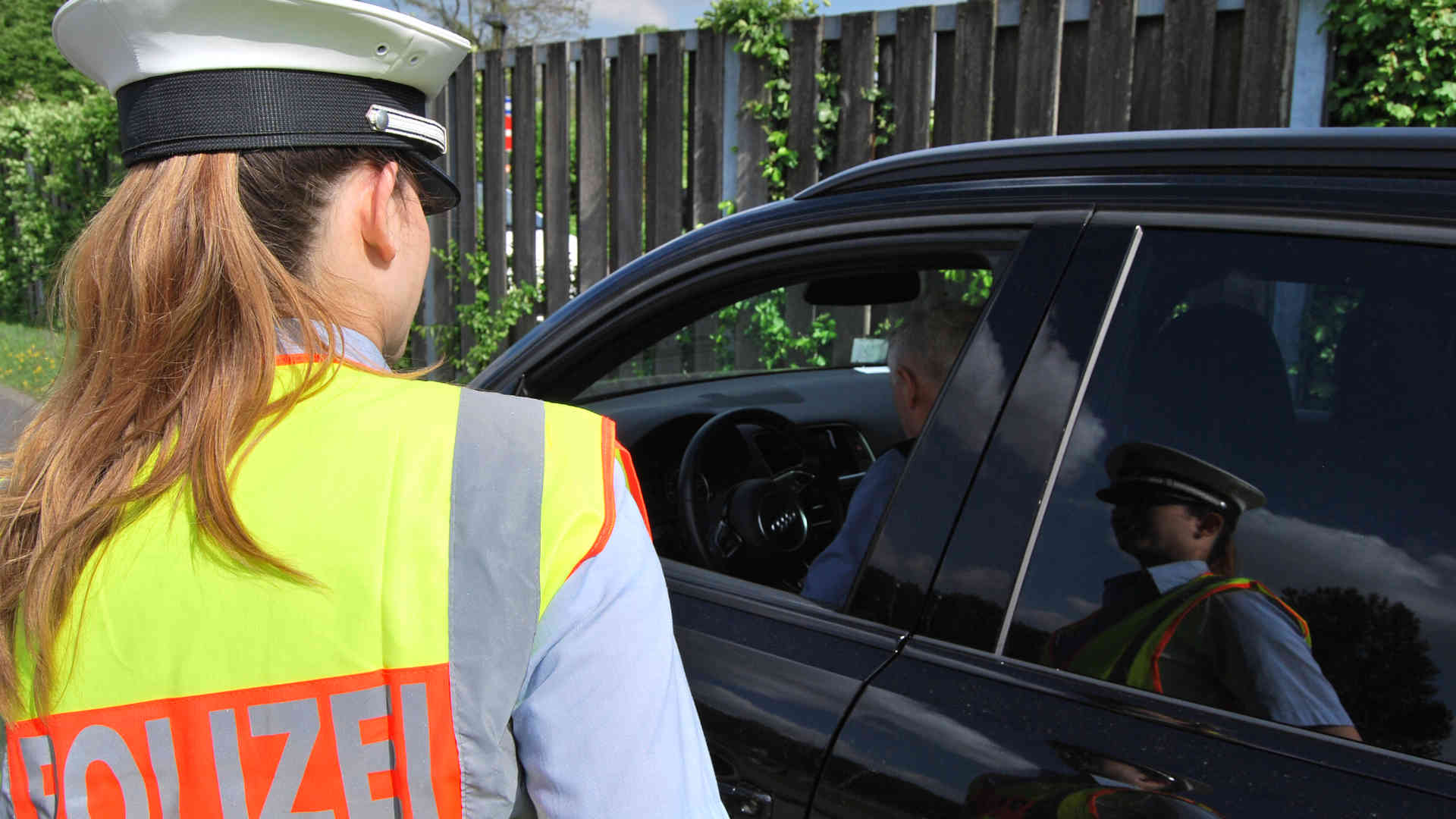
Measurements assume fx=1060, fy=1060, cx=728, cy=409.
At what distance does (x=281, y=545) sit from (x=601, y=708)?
283 mm

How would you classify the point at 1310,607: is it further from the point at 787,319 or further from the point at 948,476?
the point at 787,319

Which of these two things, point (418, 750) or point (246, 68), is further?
point (246, 68)

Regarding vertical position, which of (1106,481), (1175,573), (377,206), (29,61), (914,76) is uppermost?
(29,61)

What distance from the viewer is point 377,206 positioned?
3.39 feet

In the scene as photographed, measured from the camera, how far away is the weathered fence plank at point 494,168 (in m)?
7.02

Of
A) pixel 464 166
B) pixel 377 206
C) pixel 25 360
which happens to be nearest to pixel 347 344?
pixel 377 206

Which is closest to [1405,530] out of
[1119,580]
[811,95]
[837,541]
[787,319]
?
[1119,580]

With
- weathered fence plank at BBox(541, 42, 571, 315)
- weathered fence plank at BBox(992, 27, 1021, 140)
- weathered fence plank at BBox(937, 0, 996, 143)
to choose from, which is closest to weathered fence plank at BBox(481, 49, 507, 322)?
weathered fence plank at BBox(541, 42, 571, 315)

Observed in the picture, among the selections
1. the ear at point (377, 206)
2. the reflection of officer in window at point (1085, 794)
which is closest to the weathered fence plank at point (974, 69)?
the reflection of officer in window at point (1085, 794)

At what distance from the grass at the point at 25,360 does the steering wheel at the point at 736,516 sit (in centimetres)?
654

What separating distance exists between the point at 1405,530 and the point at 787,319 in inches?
59.3

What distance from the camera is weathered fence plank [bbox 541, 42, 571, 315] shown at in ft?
21.8

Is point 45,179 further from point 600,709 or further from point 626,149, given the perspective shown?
point 600,709

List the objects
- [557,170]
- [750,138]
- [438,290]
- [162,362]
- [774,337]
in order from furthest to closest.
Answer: [438,290] → [557,170] → [750,138] → [774,337] → [162,362]
